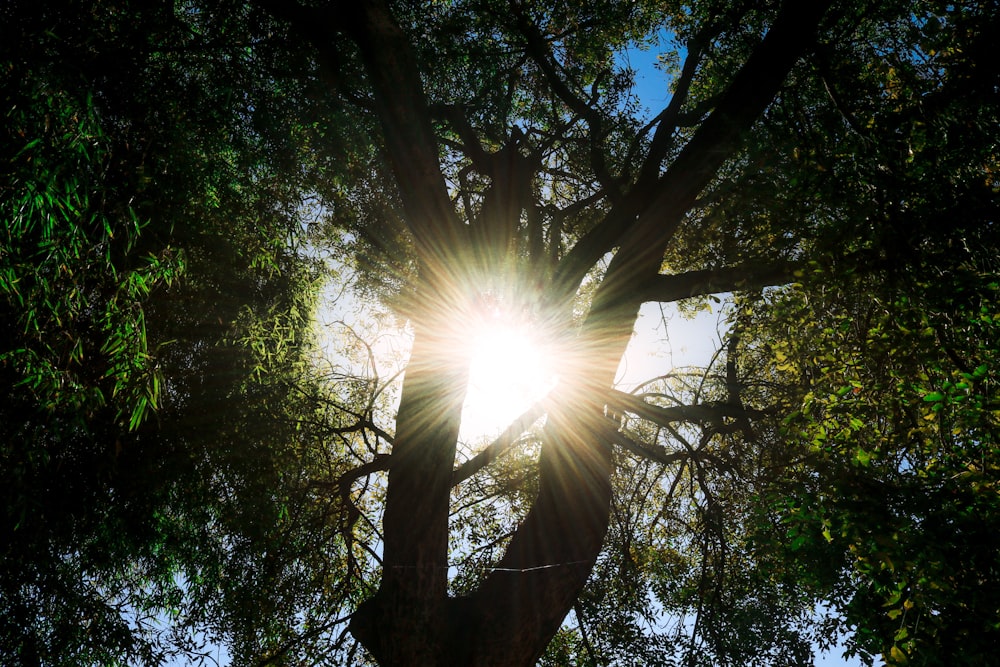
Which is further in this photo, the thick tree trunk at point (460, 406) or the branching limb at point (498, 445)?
the branching limb at point (498, 445)

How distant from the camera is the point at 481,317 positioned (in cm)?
677

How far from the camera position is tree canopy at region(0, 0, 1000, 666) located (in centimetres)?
308

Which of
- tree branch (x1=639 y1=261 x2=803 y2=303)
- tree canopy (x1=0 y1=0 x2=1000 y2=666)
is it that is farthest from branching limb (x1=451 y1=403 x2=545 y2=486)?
tree branch (x1=639 y1=261 x2=803 y2=303)

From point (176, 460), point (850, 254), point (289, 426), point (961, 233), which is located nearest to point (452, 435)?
point (289, 426)

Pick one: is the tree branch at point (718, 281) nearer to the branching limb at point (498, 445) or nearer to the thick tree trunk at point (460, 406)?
the thick tree trunk at point (460, 406)

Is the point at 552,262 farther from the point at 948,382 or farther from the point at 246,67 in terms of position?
the point at 948,382

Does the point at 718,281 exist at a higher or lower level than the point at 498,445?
higher

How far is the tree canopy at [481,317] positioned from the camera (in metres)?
3.08

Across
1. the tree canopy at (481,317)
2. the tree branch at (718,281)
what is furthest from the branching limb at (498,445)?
the tree branch at (718,281)

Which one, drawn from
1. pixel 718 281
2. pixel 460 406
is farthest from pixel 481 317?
pixel 718 281

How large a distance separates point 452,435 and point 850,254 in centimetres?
350

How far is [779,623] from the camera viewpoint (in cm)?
801

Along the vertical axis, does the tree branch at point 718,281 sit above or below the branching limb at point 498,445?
above

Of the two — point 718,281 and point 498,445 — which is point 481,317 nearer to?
point 498,445
